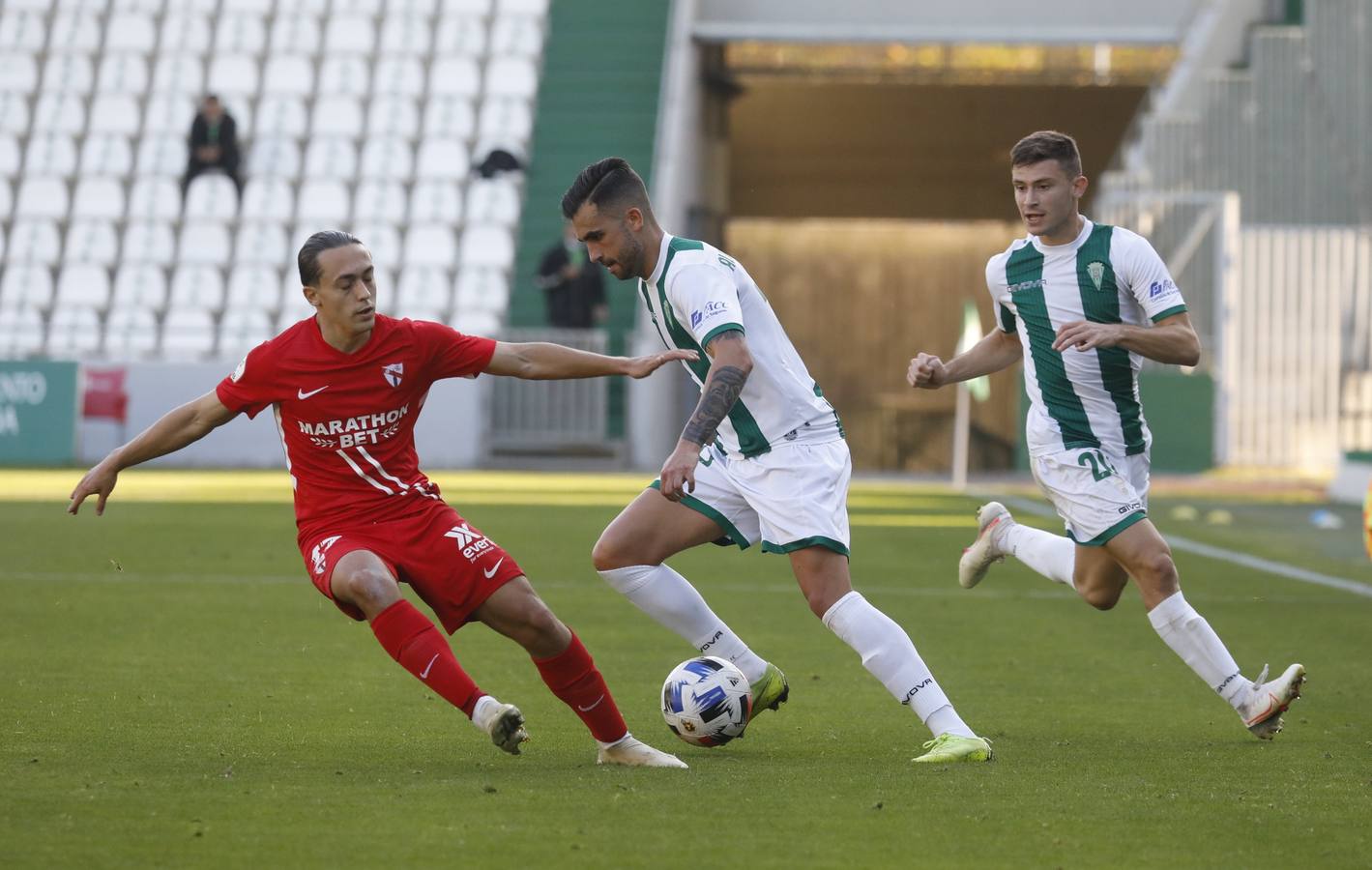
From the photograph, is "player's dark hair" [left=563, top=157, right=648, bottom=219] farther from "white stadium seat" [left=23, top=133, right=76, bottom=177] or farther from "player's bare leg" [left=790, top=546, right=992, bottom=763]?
"white stadium seat" [left=23, top=133, right=76, bottom=177]

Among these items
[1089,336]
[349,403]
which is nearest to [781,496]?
[1089,336]

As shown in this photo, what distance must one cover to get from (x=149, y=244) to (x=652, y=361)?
23371mm

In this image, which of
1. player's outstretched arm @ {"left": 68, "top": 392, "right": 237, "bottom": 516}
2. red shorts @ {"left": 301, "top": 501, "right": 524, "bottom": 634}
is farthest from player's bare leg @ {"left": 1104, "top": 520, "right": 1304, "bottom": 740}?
player's outstretched arm @ {"left": 68, "top": 392, "right": 237, "bottom": 516}

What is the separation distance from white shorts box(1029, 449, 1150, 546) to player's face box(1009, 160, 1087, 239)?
0.74m

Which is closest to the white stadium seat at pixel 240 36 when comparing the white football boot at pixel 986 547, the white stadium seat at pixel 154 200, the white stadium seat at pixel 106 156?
the white stadium seat at pixel 106 156

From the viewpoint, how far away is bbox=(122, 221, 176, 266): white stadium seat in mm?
27266

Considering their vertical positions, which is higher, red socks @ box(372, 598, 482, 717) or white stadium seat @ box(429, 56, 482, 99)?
white stadium seat @ box(429, 56, 482, 99)

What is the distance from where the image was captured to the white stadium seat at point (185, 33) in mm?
29672

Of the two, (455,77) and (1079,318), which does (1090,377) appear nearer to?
(1079,318)

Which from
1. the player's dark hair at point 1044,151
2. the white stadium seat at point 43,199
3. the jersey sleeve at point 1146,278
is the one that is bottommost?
the jersey sleeve at point 1146,278

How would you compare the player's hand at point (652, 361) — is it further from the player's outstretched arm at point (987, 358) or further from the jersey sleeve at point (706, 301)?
the player's outstretched arm at point (987, 358)

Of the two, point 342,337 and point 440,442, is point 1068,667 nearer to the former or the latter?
point 342,337

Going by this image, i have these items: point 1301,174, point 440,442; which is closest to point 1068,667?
point 440,442

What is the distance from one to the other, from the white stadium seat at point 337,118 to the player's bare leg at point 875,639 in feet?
77.8
